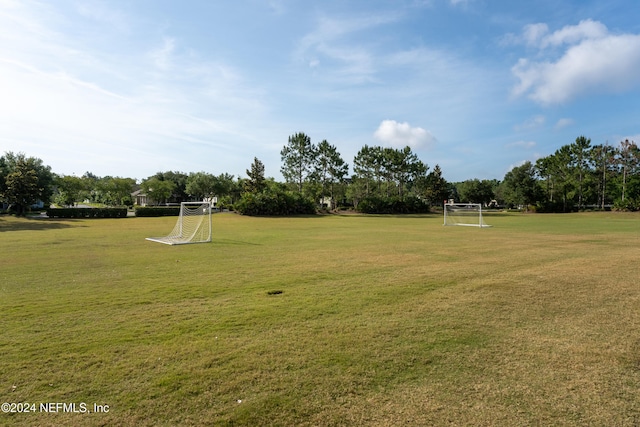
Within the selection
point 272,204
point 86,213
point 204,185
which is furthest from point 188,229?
point 204,185

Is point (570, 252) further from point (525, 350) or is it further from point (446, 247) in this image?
point (525, 350)

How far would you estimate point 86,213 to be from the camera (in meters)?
41.6

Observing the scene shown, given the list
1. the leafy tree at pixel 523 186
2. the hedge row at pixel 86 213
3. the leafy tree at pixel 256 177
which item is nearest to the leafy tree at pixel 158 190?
the leafy tree at pixel 256 177

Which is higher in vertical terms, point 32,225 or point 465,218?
point 465,218

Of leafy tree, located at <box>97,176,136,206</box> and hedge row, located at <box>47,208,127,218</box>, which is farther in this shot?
leafy tree, located at <box>97,176,136,206</box>

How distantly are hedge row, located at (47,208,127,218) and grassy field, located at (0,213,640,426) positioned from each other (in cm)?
3672

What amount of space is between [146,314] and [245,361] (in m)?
2.73

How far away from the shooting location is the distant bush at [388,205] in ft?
197

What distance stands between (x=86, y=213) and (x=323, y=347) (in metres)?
45.7

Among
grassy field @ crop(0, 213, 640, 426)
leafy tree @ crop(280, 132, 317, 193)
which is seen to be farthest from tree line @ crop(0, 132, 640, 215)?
grassy field @ crop(0, 213, 640, 426)

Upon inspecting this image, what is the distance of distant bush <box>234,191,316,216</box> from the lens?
46.8 m

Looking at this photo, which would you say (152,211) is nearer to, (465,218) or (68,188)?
(68,188)

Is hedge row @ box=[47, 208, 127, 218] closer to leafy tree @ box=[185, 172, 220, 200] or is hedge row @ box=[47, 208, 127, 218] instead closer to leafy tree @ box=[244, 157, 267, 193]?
leafy tree @ box=[244, 157, 267, 193]

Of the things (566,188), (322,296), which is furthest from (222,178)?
(322,296)
